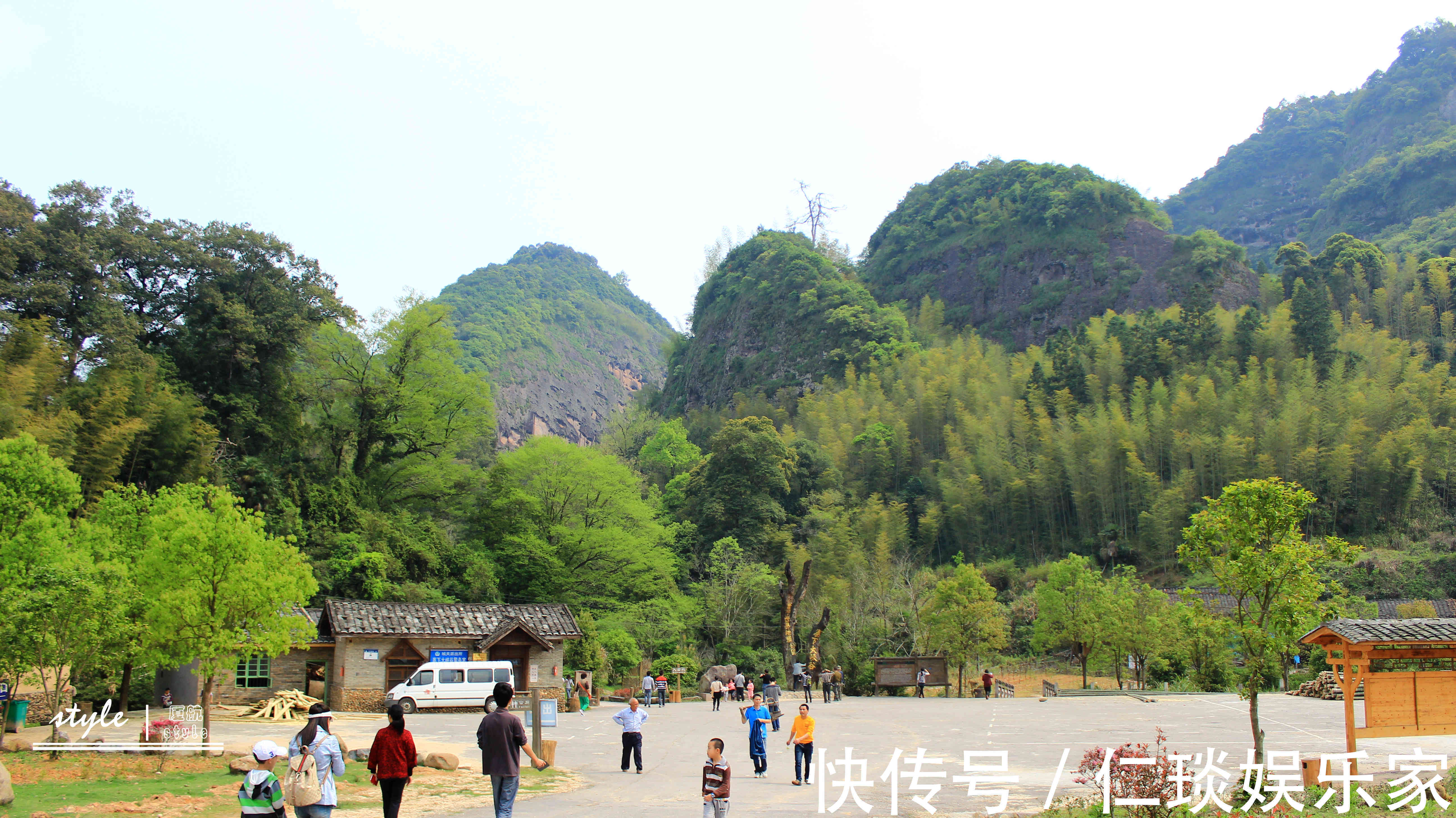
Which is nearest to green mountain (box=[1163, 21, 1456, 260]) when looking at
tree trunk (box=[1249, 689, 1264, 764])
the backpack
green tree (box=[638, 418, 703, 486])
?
green tree (box=[638, 418, 703, 486])

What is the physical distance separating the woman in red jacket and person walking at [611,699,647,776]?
5955mm

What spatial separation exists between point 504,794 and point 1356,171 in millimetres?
122703

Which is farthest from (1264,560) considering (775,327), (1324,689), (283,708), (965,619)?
(775,327)

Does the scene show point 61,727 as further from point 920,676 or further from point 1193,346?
point 1193,346

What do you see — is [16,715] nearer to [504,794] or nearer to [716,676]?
[504,794]

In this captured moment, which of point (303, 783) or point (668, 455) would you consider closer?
point (303, 783)

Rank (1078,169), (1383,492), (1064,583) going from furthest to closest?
1. (1078,169)
2. (1383,492)
3. (1064,583)

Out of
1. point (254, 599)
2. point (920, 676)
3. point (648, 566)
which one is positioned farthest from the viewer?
point (648, 566)

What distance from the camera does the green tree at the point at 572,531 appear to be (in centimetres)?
3781

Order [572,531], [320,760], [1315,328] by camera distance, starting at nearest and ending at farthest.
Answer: [320,760], [572,531], [1315,328]

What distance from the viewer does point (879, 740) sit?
17.1 metres

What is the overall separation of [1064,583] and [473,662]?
68.9ft

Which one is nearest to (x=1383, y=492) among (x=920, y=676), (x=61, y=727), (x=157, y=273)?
(x=920, y=676)

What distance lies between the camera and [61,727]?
1587 cm
